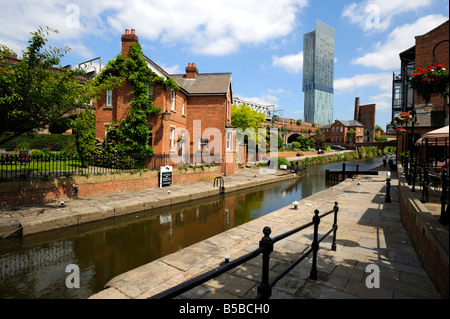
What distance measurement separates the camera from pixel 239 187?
1884 centimetres

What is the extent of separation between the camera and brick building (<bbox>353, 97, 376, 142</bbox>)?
89.2m

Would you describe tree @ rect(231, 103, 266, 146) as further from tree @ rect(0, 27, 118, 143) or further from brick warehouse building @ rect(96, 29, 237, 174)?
tree @ rect(0, 27, 118, 143)

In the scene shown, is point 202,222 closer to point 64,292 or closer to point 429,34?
point 64,292

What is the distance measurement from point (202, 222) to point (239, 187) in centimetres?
815

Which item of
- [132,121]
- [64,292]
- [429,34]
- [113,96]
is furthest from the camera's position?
[429,34]

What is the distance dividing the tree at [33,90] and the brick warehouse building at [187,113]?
9637mm

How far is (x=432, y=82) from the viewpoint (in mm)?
5547

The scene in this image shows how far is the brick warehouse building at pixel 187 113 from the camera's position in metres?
19.0

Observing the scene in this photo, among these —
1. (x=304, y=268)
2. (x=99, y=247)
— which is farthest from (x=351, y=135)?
(x=99, y=247)

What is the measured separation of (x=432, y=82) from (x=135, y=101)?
1726 centimetres

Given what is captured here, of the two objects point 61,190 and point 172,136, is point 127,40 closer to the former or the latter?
point 172,136

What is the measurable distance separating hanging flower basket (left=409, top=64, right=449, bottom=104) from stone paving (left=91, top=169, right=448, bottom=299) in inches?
155
